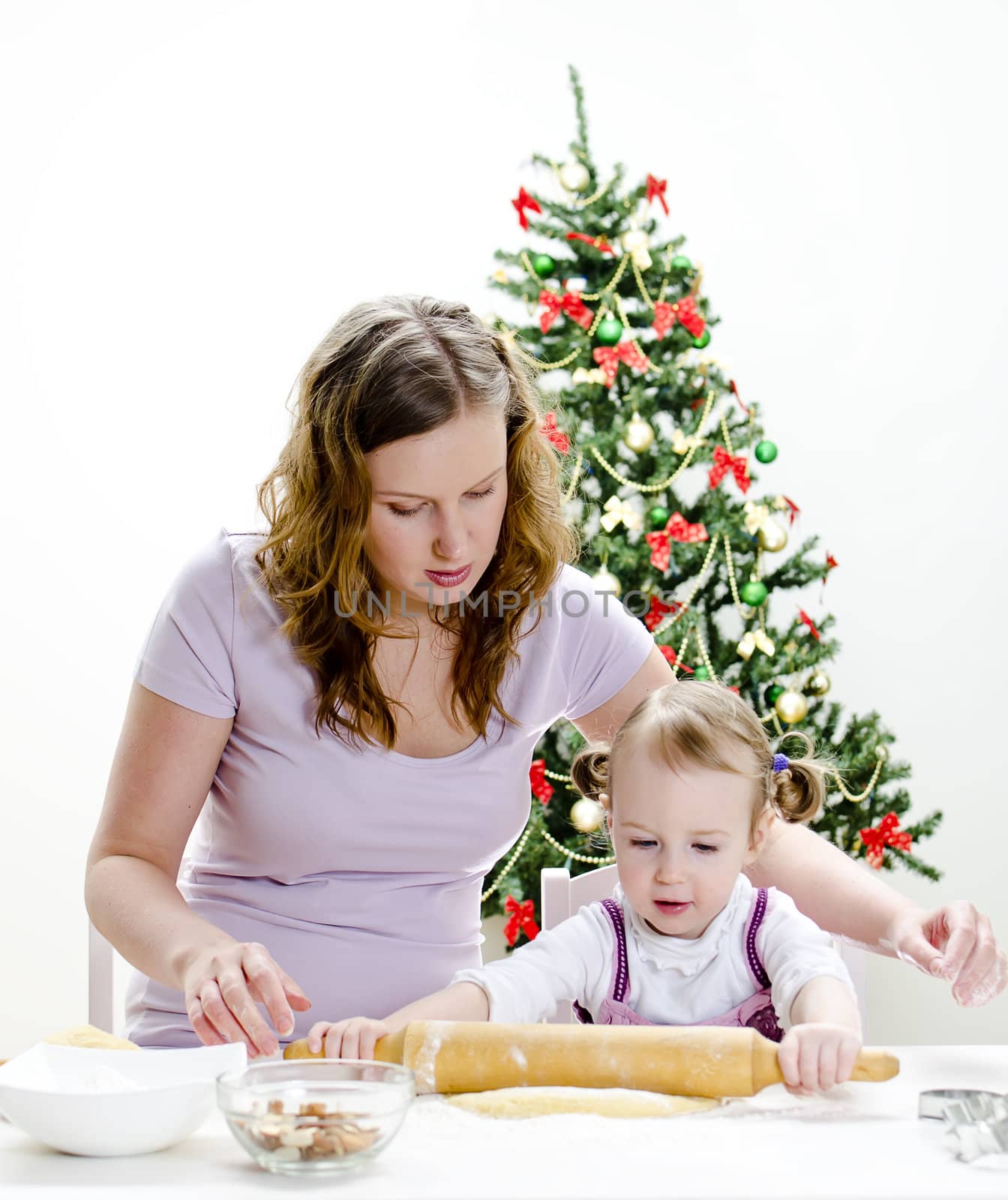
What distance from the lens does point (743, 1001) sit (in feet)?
4.10

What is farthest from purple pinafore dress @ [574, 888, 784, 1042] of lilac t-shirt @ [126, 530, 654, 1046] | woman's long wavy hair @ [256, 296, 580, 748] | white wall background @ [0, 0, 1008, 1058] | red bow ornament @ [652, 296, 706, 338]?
white wall background @ [0, 0, 1008, 1058]

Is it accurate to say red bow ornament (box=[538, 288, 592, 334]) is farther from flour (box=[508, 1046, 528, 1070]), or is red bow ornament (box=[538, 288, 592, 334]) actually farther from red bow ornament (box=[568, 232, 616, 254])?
flour (box=[508, 1046, 528, 1070])

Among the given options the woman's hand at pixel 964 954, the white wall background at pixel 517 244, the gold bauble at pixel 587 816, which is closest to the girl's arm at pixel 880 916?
the woman's hand at pixel 964 954

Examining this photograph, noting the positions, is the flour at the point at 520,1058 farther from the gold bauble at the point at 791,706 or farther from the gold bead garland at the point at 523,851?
the gold bauble at the point at 791,706

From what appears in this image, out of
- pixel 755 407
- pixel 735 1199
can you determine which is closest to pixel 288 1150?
pixel 735 1199

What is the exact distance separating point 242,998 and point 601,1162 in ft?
1.10

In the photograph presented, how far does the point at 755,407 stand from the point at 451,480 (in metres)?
1.80

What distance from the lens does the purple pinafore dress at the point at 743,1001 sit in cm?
124

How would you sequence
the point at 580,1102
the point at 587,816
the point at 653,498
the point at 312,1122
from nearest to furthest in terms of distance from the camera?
the point at 312,1122, the point at 580,1102, the point at 587,816, the point at 653,498

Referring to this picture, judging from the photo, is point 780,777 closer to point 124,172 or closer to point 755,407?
point 755,407

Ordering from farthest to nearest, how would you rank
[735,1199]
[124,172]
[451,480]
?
[124,172]
[451,480]
[735,1199]

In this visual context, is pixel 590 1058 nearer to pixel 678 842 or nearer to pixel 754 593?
pixel 678 842

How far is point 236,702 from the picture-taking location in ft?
4.62

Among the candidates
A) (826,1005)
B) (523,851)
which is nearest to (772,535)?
(523,851)
